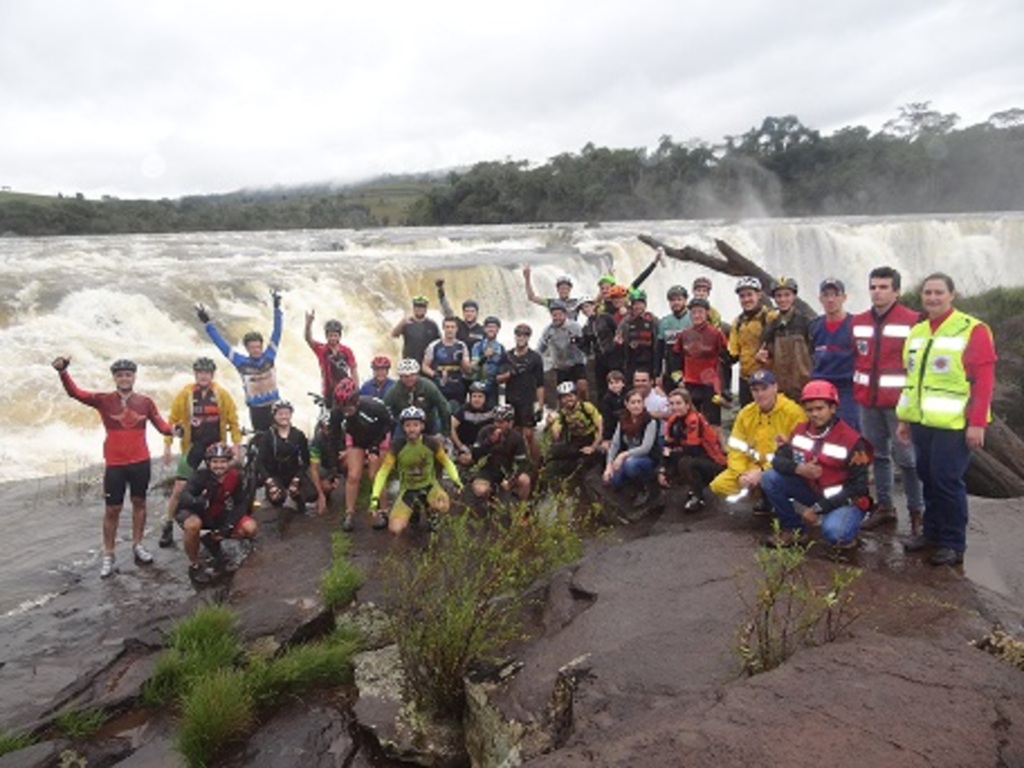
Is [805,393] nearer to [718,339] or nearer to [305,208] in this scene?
Answer: [718,339]

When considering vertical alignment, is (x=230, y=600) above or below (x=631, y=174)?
below

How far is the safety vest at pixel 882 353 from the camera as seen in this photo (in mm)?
5145

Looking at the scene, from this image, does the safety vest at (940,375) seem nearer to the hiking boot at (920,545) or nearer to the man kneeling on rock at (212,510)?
the hiking boot at (920,545)

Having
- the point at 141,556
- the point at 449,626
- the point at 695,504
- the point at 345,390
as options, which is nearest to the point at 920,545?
the point at 695,504

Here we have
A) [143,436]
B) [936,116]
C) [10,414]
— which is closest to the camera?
[143,436]

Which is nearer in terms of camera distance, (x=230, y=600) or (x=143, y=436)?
(x=230, y=600)

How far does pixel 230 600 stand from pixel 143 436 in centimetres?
180

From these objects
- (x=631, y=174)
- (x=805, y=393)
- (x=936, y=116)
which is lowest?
(x=805, y=393)

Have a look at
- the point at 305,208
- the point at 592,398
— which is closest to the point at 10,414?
the point at 592,398

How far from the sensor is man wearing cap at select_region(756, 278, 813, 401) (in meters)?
6.68

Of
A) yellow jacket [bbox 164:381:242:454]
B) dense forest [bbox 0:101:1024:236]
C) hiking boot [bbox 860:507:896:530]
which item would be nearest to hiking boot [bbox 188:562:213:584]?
yellow jacket [bbox 164:381:242:454]

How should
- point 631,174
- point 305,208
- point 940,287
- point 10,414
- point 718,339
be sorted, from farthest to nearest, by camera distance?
point 631,174 < point 305,208 < point 10,414 < point 718,339 < point 940,287

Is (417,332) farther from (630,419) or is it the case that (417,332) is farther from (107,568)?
(107,568)

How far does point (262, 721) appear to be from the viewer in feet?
14.8
